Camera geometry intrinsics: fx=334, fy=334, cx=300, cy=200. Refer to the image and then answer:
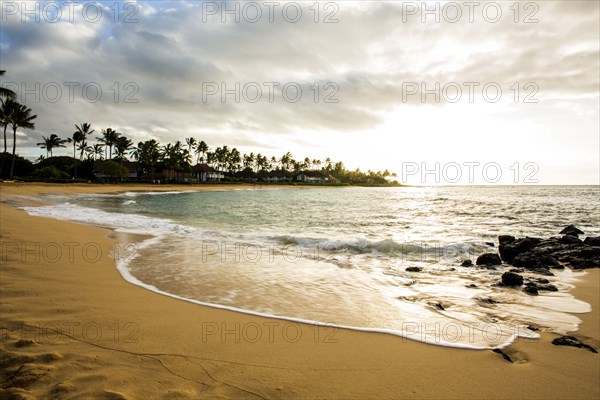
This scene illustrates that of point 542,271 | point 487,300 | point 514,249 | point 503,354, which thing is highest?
point 514,249

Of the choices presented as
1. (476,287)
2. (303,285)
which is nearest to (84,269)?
(303,285)

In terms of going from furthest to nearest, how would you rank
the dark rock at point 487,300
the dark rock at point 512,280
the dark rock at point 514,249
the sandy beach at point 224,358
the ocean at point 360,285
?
1. the dark rock at point 514,249
2. the dark rock at point 512,280
3. the dark rock at point 487,300
4. the ocean at point 360,285
5. the sandy beach at point 224,358

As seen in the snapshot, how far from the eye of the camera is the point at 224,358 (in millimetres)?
3607

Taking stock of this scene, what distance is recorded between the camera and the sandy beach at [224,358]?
118 inches

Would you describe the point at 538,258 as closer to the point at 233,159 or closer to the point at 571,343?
the point at 571,343

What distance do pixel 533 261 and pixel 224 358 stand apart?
34.6ft

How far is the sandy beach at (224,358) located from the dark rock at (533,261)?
201 inches

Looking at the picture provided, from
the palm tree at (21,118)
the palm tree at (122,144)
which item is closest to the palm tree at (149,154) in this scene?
the palm tree at (122,144)

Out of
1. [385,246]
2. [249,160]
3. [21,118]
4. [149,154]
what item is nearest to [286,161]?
[249,160]

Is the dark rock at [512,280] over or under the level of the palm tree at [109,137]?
under

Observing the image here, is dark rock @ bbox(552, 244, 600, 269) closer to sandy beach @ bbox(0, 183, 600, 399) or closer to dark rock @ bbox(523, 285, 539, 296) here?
dark rock @ bbox(523, 285, 539, 296)

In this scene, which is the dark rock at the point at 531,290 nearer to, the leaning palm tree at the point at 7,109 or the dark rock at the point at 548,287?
the dark rock at the point at 548,287

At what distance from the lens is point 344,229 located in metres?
18.3

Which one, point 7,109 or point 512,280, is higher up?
point 7,109
